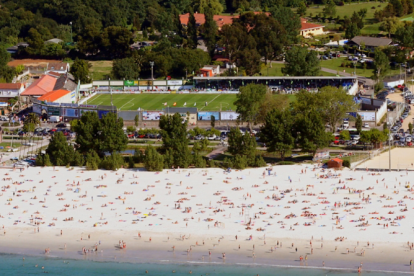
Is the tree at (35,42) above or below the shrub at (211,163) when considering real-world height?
above

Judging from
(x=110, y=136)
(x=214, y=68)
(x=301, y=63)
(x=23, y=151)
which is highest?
(x=301, y=63)

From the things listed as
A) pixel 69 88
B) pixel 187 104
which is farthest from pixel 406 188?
pixel 69 88

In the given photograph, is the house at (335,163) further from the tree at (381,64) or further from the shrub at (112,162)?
the tree at (381,64)

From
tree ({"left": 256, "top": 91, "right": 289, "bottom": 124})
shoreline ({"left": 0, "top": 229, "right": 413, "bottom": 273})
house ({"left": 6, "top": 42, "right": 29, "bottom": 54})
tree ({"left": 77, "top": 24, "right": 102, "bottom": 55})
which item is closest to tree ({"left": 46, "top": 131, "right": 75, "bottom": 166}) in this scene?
shoreline ({"left": 0, "top": 229, "right": 413, "bottom": 273})

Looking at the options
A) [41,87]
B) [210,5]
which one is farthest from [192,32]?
[41,87]

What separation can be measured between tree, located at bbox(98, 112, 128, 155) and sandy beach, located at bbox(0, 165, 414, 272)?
4.70 m

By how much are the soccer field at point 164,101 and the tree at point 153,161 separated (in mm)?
28312

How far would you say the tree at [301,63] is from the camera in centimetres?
11725

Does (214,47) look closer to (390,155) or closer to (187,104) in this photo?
(187,104)

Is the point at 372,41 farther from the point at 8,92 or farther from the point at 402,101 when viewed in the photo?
the point at 8,92

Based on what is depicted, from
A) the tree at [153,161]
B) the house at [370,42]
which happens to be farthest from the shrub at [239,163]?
the house at [370,42]

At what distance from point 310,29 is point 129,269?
97272 mm

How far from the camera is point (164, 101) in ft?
365

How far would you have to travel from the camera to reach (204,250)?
5778 cm
